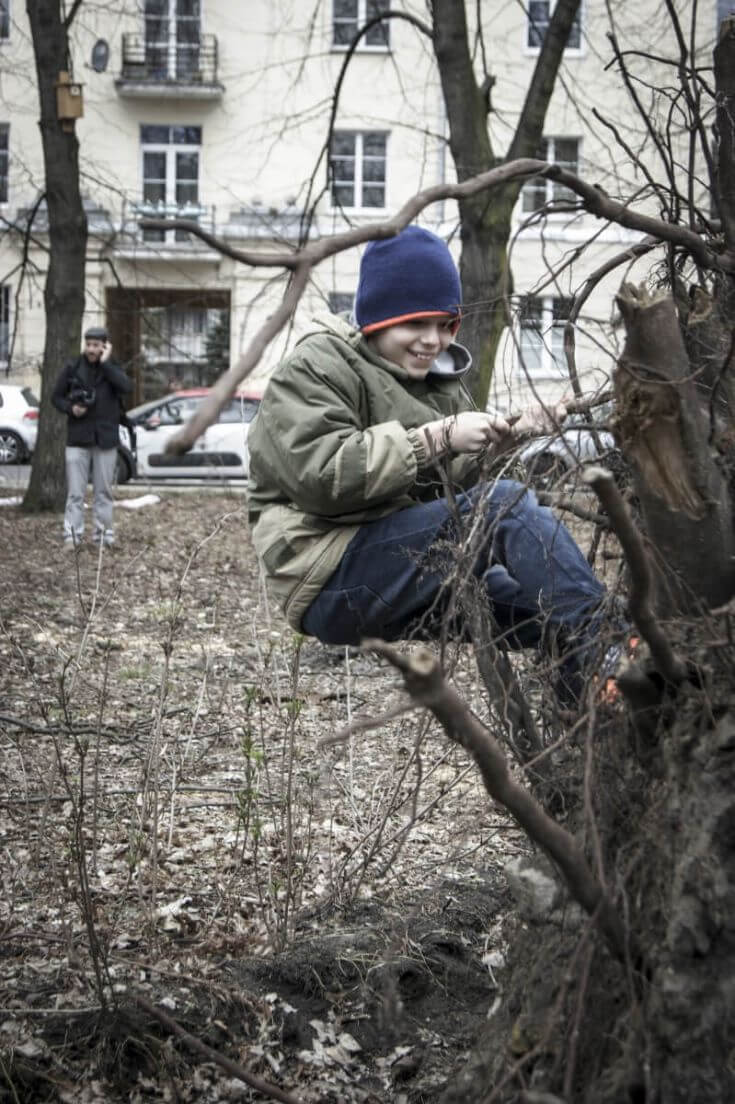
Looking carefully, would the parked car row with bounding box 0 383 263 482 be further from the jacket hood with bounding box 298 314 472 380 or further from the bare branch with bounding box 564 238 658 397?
the bare branch with bounding box 564 238 658 397

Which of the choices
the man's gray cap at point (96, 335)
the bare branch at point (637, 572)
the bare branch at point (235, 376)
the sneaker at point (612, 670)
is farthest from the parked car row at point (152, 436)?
the bare branch at point (235, 376)

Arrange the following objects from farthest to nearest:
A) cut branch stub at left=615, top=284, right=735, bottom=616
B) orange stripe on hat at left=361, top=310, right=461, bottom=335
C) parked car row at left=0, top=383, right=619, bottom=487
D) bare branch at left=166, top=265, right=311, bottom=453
Result: parked car row at left=0, top=383, right=619, bottom=487 < orange stripe on hat at left=361, top=310, right=461, bottom=335 < cut branch stub at left=615, top=284, right=735, bottom=616 < bare branch at left=166, top=265, right=311, bottom=453

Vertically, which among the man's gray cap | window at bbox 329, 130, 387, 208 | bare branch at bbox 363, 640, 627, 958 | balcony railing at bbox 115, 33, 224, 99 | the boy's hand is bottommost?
bare branch at bbox 363, 640, 627, 958

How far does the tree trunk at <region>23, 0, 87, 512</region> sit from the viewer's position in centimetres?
1277

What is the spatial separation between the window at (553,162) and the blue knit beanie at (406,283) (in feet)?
0.99

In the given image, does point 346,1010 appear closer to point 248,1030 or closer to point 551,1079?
point 248,1030

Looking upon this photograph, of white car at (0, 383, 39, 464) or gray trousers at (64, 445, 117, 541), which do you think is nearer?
gray trousers at (64, 445, 117, 541)

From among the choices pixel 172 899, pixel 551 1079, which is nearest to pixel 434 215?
pixel 172 899

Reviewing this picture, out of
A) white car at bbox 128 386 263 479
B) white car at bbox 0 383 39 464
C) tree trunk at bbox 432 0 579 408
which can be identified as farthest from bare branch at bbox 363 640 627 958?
white car at bbox 0 383 39 464

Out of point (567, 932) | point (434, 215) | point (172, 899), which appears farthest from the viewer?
point (434, 215)

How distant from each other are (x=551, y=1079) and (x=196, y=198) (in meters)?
28.1

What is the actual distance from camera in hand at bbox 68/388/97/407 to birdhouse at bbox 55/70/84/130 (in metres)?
2.56

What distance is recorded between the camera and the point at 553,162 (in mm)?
3291

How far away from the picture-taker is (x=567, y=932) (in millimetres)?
2318
